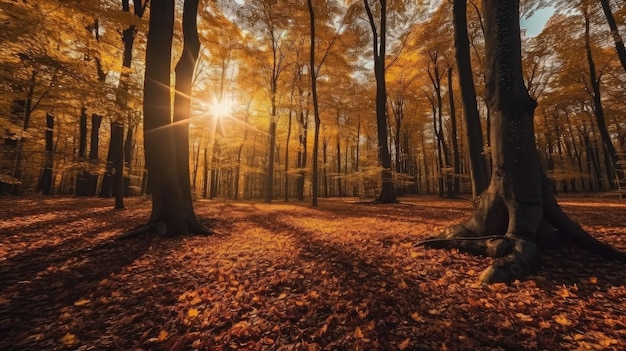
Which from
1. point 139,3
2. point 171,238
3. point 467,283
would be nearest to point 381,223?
point 467,283

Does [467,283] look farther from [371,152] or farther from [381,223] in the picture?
[371,152]

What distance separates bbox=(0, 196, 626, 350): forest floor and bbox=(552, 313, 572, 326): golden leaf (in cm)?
2

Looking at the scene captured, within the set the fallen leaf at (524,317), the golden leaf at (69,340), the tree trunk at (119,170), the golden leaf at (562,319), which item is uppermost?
the tree trunk at (119,170)

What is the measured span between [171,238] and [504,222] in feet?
23.6

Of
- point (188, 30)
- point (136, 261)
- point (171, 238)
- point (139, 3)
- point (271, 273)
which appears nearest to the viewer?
point (271, 273)

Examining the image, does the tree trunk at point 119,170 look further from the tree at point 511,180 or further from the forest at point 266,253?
the tree at point 511,180

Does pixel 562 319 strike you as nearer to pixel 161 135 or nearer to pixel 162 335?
pixel 162 335

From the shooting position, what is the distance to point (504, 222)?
443 cm

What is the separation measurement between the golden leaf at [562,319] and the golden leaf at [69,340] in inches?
191

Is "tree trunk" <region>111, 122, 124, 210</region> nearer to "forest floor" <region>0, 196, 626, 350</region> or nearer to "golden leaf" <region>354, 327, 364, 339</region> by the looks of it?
"forest floor" <region>0, 196, 626, 350</region>

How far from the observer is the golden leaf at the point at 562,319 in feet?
8.33

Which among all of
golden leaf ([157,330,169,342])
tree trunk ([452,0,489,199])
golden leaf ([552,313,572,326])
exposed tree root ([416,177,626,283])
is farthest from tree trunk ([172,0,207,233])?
tree trunk ([452,0,489,199])

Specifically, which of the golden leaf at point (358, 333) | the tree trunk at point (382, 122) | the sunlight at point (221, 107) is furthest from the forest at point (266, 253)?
the sunlight at point (221, 107)

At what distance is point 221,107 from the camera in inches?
874
